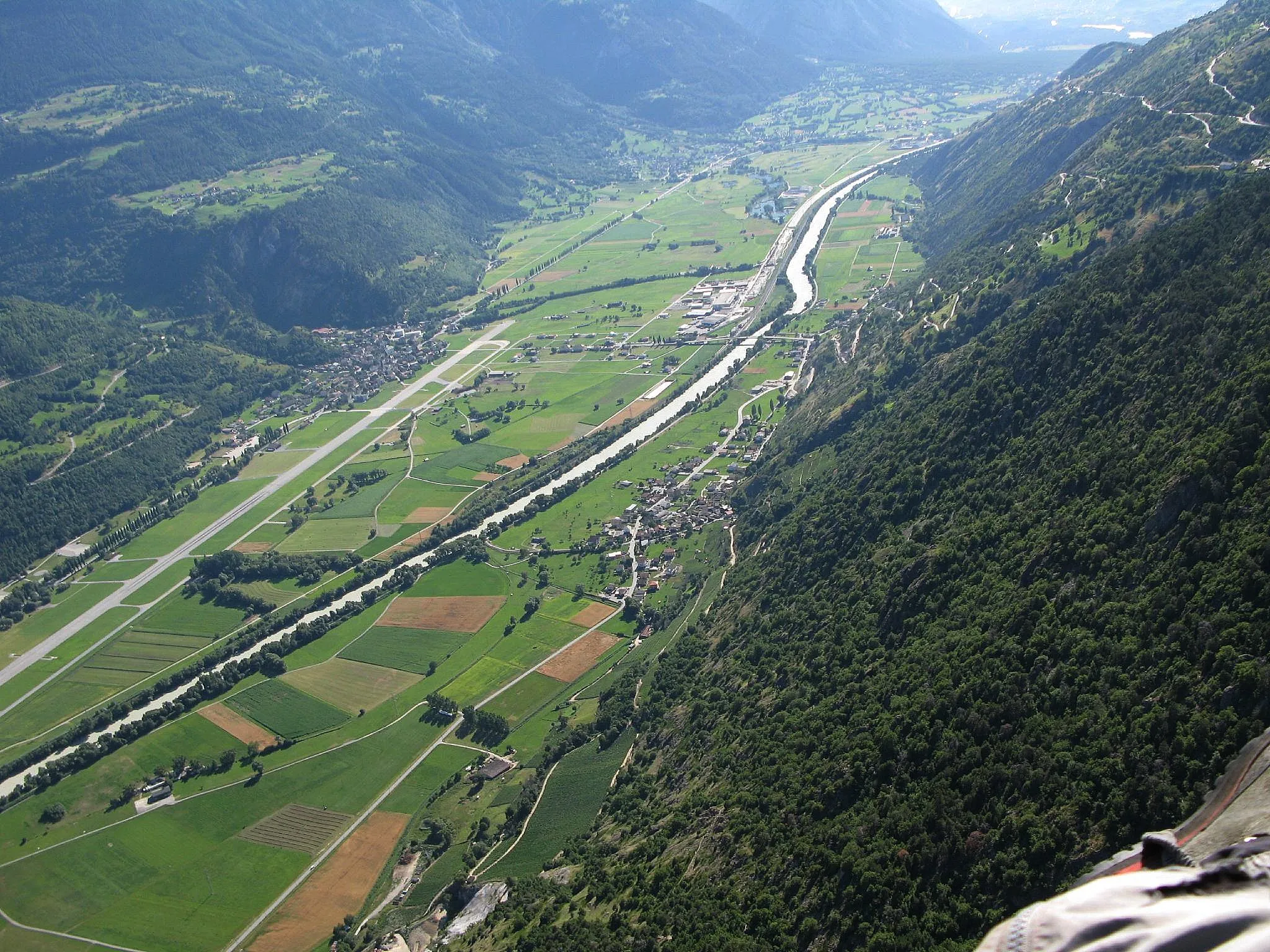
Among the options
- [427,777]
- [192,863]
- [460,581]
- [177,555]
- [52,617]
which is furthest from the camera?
[177,555]

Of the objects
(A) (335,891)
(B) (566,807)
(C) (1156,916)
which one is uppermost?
(C) (1156,916)

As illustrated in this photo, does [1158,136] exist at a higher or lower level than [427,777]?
higher

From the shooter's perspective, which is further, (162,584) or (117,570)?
(117,570)

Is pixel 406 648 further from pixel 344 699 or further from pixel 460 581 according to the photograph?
pixel 460 581

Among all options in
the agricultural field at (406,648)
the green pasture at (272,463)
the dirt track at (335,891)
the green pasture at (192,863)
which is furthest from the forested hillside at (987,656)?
the green pasture at (272,463)

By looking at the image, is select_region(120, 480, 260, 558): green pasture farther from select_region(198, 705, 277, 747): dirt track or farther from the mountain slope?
the mountain slope

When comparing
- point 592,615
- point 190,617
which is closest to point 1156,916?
point 592,615

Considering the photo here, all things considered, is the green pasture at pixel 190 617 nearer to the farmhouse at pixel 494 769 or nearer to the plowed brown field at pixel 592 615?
the plowed brown field at pixel 592 615
